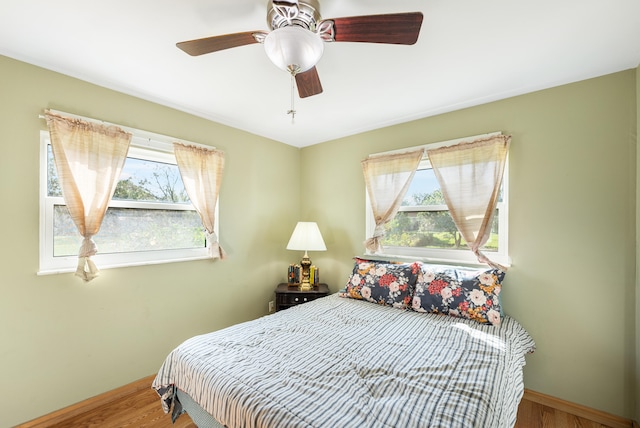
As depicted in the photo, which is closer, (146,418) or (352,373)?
(352,373)

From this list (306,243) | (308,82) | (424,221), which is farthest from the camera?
(306,243)

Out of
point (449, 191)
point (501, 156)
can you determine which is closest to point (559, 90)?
point (501, 156)

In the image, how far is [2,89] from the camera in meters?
1.73

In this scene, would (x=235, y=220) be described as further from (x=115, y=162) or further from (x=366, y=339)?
(x=366, y=339)

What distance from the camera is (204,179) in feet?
8.64

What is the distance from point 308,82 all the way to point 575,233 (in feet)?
7.11

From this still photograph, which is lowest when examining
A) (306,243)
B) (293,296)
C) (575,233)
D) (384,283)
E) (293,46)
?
(293,296)

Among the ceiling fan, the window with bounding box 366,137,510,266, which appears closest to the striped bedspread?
the window with bounding box 366,137,510,266

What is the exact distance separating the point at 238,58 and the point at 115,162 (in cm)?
126

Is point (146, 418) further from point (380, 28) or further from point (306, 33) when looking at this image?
point (380, 28)

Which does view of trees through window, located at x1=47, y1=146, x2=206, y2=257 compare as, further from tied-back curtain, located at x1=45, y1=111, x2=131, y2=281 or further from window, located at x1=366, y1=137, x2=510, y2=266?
window, located at x1=366, y1=137, x2=510, y2=266

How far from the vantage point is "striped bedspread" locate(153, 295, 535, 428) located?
3.56 ft

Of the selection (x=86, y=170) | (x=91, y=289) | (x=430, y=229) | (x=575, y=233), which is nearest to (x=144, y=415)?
(x=91, y=289)

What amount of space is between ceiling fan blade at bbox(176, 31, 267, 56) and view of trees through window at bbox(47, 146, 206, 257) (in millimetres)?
1428
